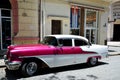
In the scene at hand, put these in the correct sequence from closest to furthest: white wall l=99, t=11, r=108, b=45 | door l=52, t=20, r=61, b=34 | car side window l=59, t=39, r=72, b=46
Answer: car side window l=59, t=39, r=72, b=46 < door l=52, t=20, r=61, b=34 < white wall l=99, t=11, r=108, b=45

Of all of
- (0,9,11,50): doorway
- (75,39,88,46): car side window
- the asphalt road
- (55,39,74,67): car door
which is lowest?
the asphalt road

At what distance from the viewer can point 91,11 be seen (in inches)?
761

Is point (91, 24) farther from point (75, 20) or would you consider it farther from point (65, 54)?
point (65, 54)

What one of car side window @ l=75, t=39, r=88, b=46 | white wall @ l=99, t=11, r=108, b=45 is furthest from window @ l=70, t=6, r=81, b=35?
car side window @ l=75, t=39, r=88, b=46

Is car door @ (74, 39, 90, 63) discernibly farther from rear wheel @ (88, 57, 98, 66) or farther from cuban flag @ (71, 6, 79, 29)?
cuban flag @ (71, 6, 79, 29)

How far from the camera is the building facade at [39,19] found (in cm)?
1377

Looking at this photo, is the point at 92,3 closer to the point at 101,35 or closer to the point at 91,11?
the point at 91,11

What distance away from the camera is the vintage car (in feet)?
25.7

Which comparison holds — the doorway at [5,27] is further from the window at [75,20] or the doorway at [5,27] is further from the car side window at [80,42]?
the car side window at [80,42]

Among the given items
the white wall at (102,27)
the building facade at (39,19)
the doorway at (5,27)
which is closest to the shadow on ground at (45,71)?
the building facade at (39,19)

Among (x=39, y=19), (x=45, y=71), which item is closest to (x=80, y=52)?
(x=45, y=71)

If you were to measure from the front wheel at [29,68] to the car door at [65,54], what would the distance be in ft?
3.33

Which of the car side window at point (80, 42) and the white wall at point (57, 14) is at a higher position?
the white wall at point (57, 14)

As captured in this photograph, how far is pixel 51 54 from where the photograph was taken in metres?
8.58
